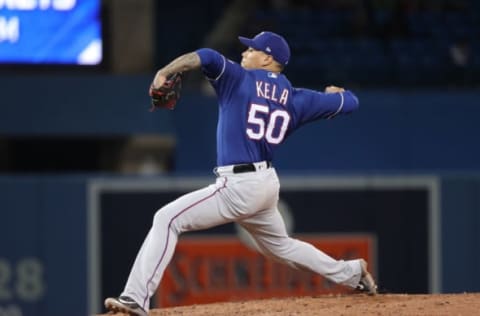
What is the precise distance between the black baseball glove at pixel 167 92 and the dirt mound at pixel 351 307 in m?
1.29

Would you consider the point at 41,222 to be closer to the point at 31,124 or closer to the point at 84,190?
the point at 84,190

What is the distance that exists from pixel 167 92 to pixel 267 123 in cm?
65

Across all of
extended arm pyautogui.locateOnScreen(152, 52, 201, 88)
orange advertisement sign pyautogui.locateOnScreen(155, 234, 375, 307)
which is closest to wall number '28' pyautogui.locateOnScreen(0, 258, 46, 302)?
orange advertisement sign pyautogui.locateOnScreen(155, 234, 375, 307)

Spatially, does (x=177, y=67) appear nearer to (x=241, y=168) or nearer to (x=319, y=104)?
(x=241, y=168)

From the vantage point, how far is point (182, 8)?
48.7 feet

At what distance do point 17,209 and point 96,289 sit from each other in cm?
102

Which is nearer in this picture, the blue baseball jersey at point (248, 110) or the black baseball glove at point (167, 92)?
the black baseball glove at point (167, 92)

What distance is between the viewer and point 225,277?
429 inches

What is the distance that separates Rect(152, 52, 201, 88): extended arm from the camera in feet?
19.6

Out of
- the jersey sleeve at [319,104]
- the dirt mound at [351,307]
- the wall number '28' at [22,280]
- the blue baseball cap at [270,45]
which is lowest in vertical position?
the wall number '28' at [22,280]

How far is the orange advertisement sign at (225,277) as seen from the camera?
1080 centimetres

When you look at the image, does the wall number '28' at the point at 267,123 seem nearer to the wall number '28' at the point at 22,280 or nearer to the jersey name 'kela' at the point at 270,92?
the jersey name 'kela' at the point at 270,92

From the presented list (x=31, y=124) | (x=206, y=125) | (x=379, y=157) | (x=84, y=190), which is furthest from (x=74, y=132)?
(x=379, y=157)

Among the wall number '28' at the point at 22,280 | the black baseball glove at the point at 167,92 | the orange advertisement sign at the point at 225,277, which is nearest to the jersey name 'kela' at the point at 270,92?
the black baseball glove at the point at 167,92
